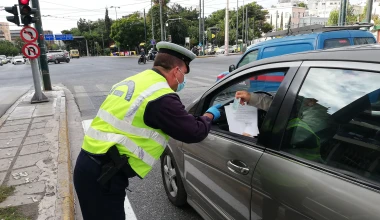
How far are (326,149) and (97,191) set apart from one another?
1.36 m

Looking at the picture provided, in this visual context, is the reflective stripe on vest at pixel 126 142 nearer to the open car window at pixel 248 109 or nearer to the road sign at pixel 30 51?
the open car window at pixel 248 109

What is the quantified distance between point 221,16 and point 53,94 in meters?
78.1

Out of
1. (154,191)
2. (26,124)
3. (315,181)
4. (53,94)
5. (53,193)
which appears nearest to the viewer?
(315,181)

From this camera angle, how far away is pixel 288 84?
168 centimetres

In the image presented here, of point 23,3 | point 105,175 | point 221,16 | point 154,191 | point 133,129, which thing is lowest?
point 154,191

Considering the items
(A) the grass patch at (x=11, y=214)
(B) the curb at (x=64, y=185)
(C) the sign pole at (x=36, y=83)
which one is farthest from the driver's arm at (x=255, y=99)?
(C) the sign pole at (x=36, y=83)

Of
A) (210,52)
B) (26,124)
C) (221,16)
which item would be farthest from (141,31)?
(26,124)

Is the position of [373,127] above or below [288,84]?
below

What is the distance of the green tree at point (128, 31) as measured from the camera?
204 feet

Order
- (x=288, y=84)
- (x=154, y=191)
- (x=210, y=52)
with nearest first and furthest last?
(x=288, y=84) < (x=154, y=191) < (x=210, y=52)

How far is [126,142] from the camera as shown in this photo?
172 centimetres

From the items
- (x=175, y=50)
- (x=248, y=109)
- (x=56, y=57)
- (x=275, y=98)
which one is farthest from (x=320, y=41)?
(x=56, y=57)

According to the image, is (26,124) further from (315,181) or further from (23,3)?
(315,181)

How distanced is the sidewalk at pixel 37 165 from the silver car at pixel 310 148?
1.96m
